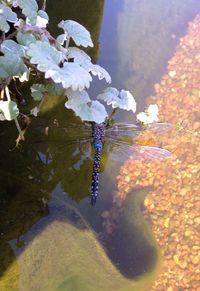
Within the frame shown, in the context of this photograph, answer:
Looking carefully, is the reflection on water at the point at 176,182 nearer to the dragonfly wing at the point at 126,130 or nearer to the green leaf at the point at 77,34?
the dragonfly wing at the point at 126,130

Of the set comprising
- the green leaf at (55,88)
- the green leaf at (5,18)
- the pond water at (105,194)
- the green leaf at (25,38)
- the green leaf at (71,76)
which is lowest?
the pond water at (105,194)

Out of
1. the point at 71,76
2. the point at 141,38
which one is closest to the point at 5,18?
the point at 71,76

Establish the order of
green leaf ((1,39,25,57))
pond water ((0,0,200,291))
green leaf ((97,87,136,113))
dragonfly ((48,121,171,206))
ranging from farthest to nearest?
dragonfly ((48,121,171,206)) → pond water ((0,0,200,291)) → green leaf ((97,87,136,113)) → green leaf ((1,39,25,57))

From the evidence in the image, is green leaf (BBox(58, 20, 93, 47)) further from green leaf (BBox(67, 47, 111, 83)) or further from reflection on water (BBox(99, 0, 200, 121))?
reflection on water (BBox(99, 0, 200, 121))

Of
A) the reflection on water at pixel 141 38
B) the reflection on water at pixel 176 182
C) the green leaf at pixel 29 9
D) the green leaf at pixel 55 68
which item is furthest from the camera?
the reflection on water at pixel 141 38

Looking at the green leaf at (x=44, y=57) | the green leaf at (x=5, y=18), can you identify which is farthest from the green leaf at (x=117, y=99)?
Result: the green leaf at (x=5, y=18)

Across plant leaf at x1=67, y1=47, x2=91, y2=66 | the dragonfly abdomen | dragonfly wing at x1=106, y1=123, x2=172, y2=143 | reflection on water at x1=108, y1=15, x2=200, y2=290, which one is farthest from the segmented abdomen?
plant leaf at x1=67, y1=47, x2=91, y2=66
